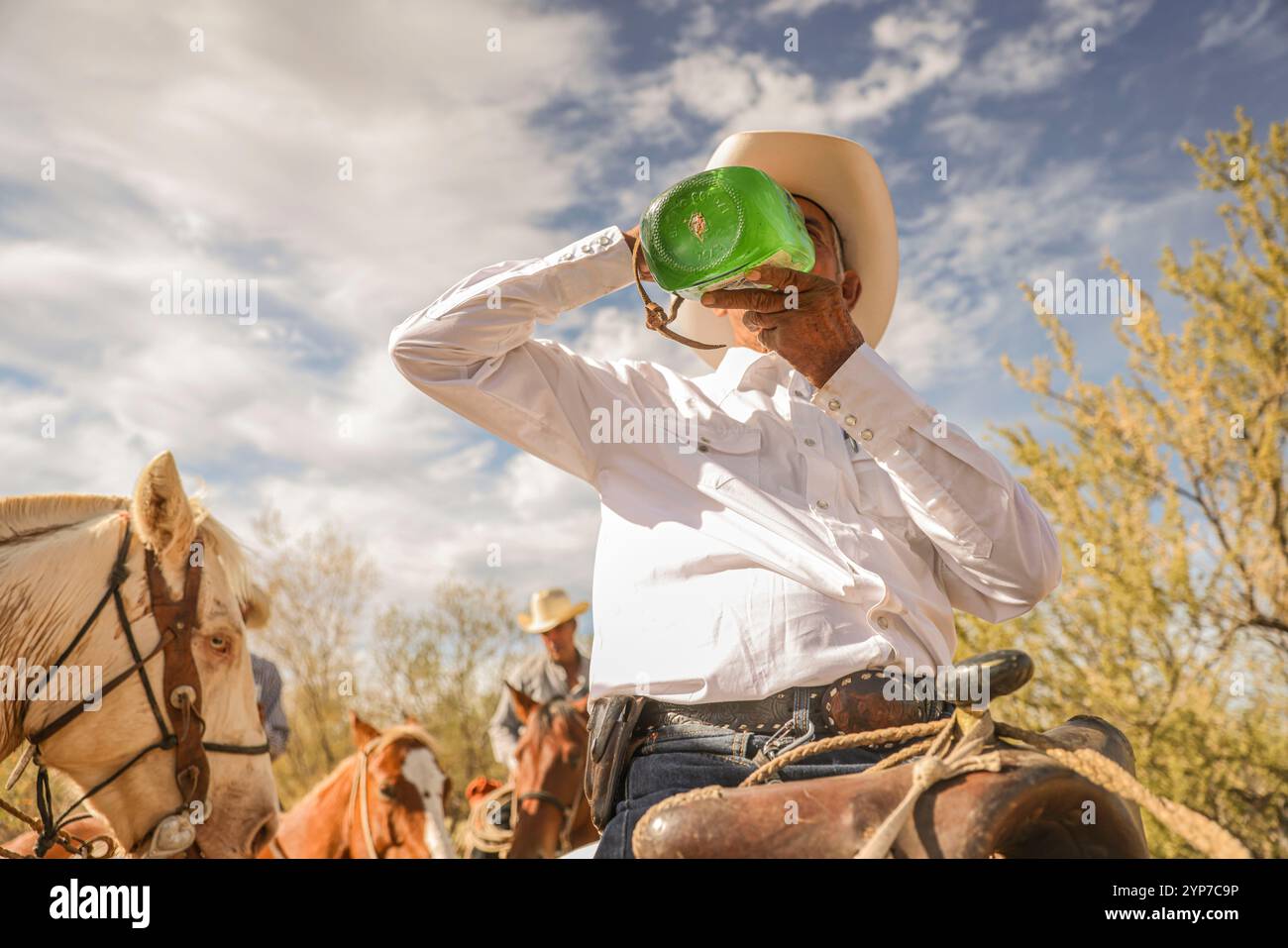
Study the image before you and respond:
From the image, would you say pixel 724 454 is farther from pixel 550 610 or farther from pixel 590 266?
pixel 550 610

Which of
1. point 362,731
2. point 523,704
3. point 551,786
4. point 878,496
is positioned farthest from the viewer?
point 523,704

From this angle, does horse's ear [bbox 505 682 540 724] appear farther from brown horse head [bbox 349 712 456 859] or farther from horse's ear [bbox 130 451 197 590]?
horse's ear [bbox 130 451 197 590]

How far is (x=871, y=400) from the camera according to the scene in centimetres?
186

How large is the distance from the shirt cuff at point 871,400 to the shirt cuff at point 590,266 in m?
0.61

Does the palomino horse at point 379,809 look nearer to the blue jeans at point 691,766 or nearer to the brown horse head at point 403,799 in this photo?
the brown horse head at point 403,799

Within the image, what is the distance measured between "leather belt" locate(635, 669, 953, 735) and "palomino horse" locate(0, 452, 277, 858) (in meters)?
1.95

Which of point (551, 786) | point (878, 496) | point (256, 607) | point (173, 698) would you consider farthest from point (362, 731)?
point (878, 496)

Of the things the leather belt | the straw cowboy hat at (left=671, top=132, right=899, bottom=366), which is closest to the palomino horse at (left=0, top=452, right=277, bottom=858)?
the straw cowboy hat at (left=671, top=132, right=899, bottom=366)

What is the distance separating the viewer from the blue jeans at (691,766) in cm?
170

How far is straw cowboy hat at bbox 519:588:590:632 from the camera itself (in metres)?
9.02

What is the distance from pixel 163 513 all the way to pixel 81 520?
291mm
